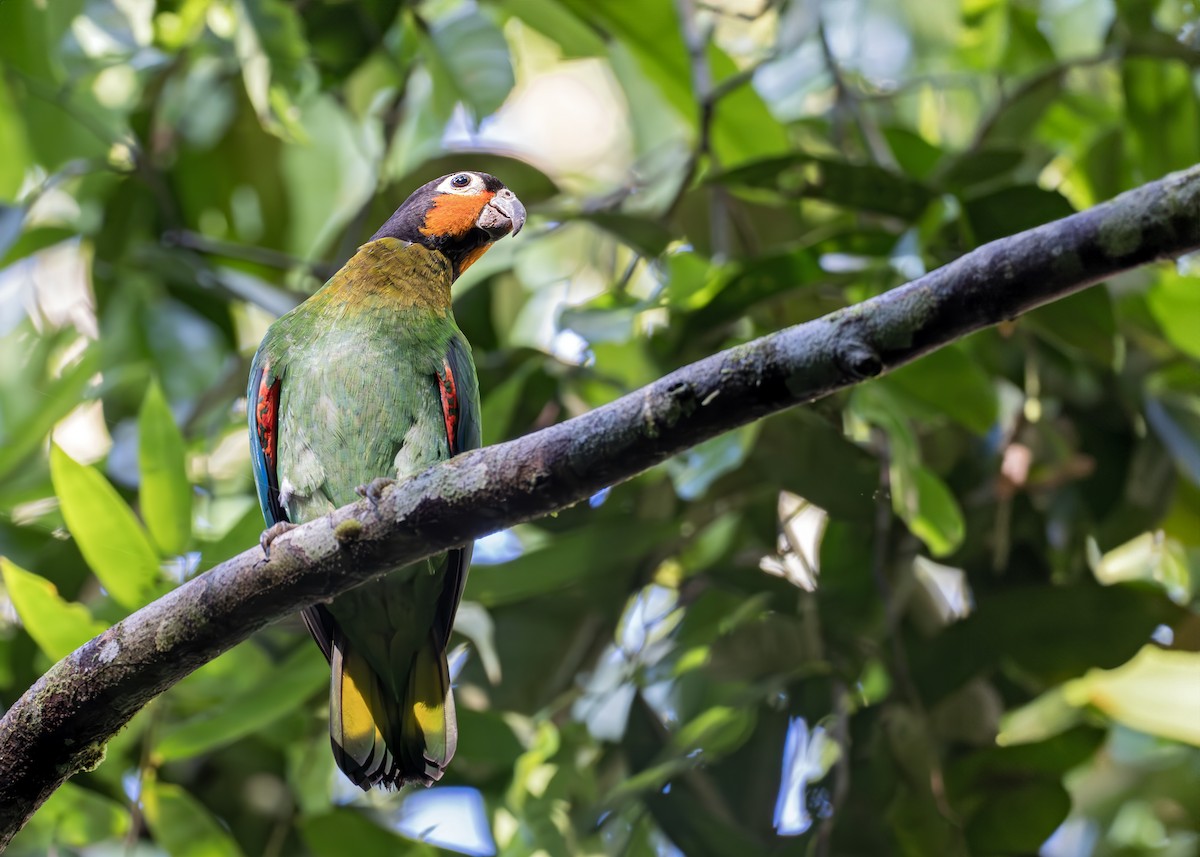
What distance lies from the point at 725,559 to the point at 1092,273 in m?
2.21

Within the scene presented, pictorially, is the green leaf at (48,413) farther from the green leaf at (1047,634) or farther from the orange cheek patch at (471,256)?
the green leaf at (1047,634)

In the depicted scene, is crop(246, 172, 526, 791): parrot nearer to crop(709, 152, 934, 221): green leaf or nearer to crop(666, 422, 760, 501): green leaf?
crop(666, 422, 760, 501): green leaf

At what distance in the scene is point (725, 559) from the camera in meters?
3.53

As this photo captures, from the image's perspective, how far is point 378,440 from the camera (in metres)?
2.46

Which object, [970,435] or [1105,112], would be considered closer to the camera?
[970,435]

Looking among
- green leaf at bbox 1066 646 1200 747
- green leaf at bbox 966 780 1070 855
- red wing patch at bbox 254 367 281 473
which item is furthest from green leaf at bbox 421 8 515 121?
green leaf at bbox 1066 646 1200 747

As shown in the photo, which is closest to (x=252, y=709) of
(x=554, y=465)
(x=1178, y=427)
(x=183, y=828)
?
(x=183, y=828)

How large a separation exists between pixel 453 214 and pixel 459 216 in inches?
0.7

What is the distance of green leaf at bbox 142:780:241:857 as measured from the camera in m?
2.79

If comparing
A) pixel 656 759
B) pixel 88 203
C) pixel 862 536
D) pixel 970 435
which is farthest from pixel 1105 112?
pixel 88 203

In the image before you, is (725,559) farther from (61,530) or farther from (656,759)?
(61,530)

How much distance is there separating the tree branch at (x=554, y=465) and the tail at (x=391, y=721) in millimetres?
499

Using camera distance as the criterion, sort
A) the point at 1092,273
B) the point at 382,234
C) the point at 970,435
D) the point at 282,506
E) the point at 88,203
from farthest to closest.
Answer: the point at 88,203
the point at 970,435
the point at 382,234
the point at 282,506
the point at 1092,273

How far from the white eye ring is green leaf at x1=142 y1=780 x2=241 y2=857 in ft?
5.08
